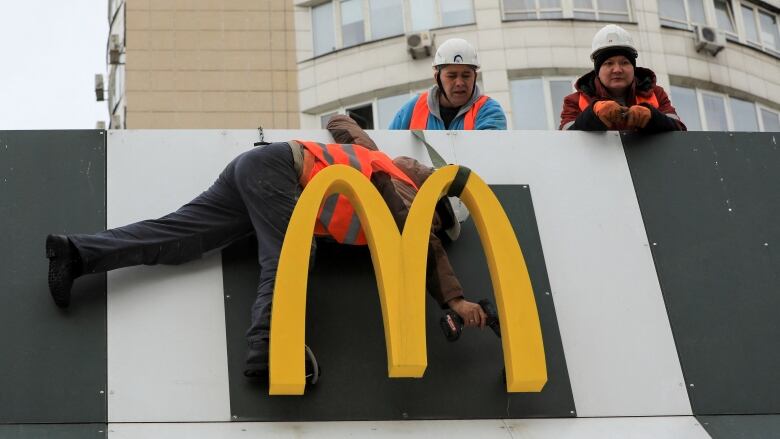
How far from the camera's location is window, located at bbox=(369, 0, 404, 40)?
84.5 feet

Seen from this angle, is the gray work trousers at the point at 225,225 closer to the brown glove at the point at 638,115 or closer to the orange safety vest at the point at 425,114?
the orange safety vest at the point at 425,114

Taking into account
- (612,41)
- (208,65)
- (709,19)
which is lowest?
(612,41)

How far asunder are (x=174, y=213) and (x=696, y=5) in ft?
66.6

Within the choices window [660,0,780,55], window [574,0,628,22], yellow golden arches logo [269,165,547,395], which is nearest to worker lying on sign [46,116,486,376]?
yellow golden arches logo [269,165,547,395]

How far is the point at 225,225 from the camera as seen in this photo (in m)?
8.63

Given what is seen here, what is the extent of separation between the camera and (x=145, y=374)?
8.05 metres

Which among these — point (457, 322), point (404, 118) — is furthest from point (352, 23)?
point (457, 322)

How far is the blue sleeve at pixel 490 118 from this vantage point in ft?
33.1

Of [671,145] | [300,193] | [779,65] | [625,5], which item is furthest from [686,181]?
[779,65]

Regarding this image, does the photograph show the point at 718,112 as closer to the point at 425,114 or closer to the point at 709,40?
the point at 709,40

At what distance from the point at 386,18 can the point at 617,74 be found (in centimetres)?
1612

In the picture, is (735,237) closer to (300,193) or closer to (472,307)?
(472,307)

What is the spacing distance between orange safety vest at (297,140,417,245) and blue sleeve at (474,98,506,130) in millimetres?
1518

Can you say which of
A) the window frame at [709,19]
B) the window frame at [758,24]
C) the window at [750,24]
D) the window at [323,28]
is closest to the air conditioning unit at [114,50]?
the window at [323,28]
